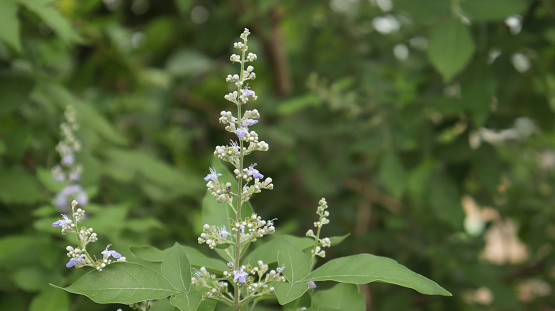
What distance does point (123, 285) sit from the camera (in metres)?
0.90

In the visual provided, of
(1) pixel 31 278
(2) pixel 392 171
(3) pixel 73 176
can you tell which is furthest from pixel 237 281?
(2) pixel 392 171

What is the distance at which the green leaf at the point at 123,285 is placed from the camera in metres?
0.88

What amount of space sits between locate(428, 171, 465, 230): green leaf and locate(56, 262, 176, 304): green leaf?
159 cm

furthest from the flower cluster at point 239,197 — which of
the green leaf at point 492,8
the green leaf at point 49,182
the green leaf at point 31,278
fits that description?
the green leaf at point 492,8

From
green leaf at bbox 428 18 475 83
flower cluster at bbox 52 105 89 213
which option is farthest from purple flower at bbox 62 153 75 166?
green leaf at bbox 428 18 475 83

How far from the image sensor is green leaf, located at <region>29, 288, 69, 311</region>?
4.44ft

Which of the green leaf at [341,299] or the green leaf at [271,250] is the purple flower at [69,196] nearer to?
the green leaf at [271,250]

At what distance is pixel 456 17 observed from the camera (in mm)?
1897

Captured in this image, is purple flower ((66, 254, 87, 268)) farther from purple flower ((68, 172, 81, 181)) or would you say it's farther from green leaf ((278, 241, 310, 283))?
purple flower ((68, 172, 81, 181))

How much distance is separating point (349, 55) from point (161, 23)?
3.33 ft

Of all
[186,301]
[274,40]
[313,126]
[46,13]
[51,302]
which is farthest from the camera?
[274,40]

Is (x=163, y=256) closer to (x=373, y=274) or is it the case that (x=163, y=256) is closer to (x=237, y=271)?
(x=237, y=271)

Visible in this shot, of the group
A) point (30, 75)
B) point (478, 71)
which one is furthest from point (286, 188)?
point (30, 75)

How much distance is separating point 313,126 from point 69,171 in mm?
1351
